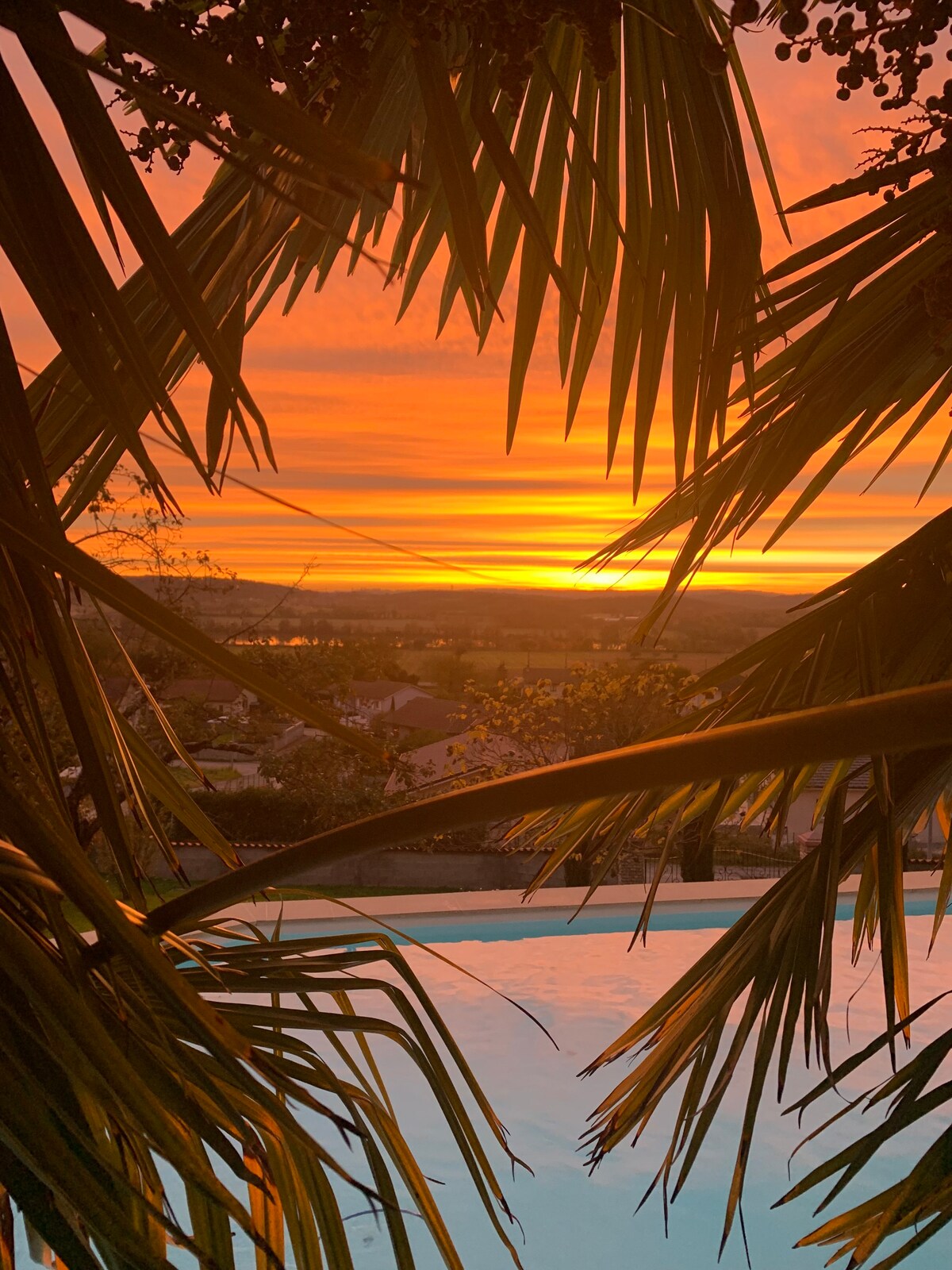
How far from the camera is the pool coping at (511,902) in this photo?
520 centimetres

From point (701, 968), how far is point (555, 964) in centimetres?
436

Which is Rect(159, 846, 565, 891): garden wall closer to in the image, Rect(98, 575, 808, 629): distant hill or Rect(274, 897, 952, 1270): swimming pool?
Rect(98, 575, 808, 629): distant hill

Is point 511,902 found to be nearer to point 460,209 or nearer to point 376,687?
point 376,687

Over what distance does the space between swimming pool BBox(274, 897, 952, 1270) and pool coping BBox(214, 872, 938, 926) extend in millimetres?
65

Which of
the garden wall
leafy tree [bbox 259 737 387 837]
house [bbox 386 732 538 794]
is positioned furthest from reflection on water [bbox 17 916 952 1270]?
leafy tree [bbox 259 737 387 837]

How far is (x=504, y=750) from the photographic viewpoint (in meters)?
7.79

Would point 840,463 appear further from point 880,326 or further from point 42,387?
point 42,387

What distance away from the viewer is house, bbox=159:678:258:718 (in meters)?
7.95

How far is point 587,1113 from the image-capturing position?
423cm

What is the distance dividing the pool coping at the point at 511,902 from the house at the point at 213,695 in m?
2.49

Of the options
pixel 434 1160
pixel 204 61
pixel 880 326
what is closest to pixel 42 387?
pixel 204 61

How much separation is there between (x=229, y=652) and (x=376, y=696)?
831 centimetres

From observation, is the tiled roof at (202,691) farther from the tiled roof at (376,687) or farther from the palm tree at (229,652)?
the palm tree at (229,652)

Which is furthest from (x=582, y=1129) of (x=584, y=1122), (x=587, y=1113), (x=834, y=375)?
(x=834, y=375)
